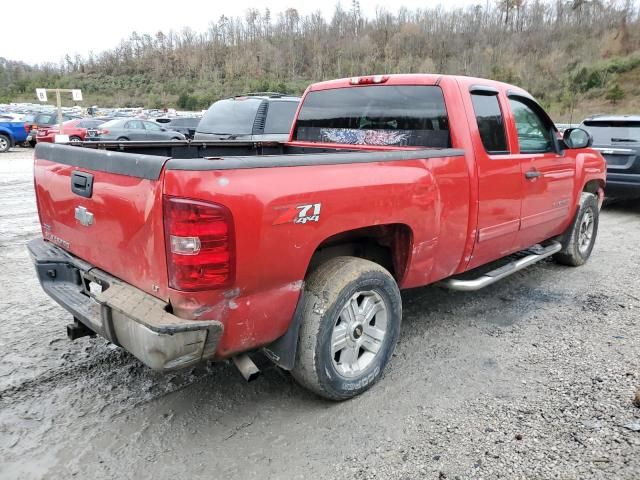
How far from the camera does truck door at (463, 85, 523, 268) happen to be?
371cm

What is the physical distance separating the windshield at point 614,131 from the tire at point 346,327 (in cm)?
752

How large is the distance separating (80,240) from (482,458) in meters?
2.53

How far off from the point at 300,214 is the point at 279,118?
6.61 metres

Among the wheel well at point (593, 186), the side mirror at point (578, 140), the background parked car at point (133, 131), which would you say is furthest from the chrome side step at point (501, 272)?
the background parked car at point (133, 131)

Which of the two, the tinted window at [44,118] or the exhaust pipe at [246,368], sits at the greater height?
the tinted window at [44,118]

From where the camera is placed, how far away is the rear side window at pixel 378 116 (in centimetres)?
371

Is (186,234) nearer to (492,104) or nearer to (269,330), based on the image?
(269,330)

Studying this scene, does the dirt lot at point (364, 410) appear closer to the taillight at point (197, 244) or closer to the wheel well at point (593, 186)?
the taillight at point (197, 244)

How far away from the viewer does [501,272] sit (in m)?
4.15

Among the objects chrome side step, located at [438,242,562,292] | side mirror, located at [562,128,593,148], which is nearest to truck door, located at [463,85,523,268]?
chrome side step, located at [438,242,562,292]

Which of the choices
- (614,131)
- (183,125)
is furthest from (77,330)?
(183,125)

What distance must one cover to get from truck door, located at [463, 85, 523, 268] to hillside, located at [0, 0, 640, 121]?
3476 centimetres

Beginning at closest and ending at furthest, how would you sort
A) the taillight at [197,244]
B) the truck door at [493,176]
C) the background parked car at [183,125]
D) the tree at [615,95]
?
the taillight at [197,244] < the truck door at [493,176] < the background parked car at [183,125] < the tree at [615,95]

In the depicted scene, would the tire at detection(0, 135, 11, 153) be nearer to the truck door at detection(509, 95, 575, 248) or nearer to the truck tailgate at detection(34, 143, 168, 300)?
the truck tailgate at detection(34, 143, 168, 300)
